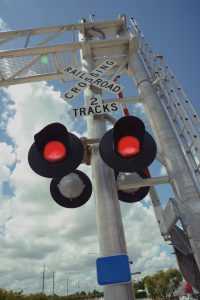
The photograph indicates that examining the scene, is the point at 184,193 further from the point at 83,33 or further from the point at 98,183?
the point at 83,33

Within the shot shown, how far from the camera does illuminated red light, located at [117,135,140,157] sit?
182 cm

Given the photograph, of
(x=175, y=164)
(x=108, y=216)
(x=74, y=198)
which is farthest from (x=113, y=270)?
(x=175, y=164)

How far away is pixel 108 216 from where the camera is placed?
2076 mm

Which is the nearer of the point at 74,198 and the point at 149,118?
the point at 74,198

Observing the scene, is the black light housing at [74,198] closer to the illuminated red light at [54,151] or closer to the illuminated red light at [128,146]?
the illuminated red light at [54,151]

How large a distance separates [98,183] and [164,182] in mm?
687

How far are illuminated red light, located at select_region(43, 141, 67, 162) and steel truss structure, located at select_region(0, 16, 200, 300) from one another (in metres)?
0.55

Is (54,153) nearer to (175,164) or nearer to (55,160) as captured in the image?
(55,160)

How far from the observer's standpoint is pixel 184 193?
2574 mm

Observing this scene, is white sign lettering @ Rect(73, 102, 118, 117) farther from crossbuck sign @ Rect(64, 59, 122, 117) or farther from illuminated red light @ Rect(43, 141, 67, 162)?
illuminated red light @ Rect(43, 141, 67, 162)

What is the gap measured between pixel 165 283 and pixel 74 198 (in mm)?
77802

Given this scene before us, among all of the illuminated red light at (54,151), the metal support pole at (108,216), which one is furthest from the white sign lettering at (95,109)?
the illuminated red light at (54,151)

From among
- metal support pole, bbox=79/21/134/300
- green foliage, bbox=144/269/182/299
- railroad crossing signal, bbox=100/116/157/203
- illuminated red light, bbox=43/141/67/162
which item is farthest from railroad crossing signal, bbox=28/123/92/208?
green foliage, bbox=144/269/182/299

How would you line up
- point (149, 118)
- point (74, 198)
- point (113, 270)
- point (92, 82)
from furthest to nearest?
point (149, 118), point (92, 82), point (74, 198), point (113, 270)
